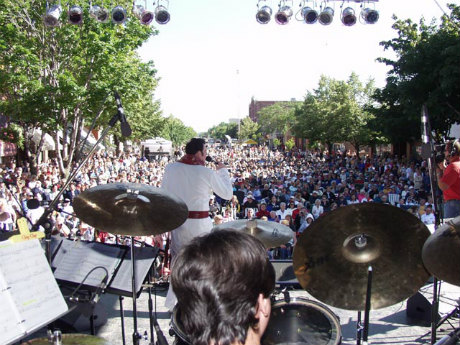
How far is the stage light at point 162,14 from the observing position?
9.21 meters

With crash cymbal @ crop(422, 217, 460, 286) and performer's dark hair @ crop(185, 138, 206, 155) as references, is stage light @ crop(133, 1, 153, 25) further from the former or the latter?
crash cymbal @ crop(422, 217, 460, 286)

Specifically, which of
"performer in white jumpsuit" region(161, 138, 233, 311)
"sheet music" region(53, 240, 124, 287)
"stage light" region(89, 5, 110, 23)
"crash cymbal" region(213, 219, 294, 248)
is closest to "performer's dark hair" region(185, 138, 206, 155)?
"performer in white jumpsuit" region(161, 138, 233, 311)

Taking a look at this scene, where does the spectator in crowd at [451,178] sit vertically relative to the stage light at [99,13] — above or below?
below

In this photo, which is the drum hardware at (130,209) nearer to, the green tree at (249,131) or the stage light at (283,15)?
the stage light at (283,15)

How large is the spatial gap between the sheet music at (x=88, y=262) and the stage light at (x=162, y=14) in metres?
6.19

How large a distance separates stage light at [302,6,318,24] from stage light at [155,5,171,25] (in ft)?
8.93

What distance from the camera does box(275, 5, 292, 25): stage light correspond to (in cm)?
930

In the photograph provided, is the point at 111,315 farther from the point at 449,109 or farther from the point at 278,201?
the point at 449,109

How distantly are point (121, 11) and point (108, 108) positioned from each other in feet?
36.8

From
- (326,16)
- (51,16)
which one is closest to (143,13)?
(51,16)

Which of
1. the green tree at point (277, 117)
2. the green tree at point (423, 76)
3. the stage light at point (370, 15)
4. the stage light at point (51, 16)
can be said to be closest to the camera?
the stage light at point (370, 15)

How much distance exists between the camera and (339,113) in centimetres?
3966

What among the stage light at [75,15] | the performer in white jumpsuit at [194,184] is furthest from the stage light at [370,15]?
the performer in white jumpsuit at [194,184]

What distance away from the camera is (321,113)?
1610 inches
